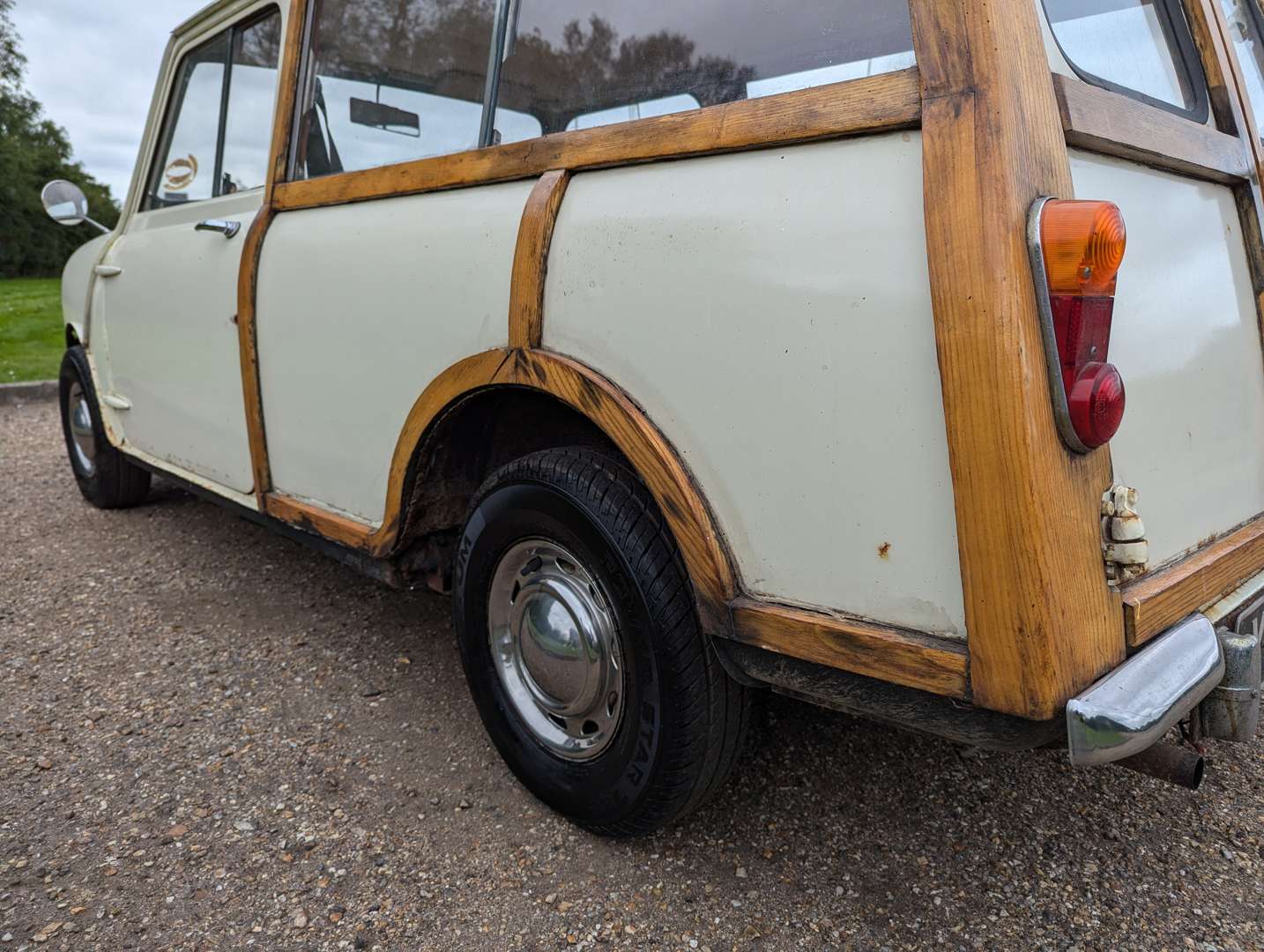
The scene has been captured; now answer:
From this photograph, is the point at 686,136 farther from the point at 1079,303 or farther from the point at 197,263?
the point at 197,263

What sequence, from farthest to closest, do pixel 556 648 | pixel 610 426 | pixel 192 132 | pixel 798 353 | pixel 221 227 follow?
pixel 192 132 → pixel 221 227 → pixel 556 648 → pixel 610 426 → pixel 798 353

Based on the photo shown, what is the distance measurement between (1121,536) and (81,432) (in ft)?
16.6

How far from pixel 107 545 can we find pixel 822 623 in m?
4.02

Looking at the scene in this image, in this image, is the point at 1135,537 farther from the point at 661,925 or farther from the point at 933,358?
the point at 661,925

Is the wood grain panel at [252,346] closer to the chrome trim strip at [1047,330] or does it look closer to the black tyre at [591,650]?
the black tyre at [591,650]

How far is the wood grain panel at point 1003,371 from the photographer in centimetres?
125

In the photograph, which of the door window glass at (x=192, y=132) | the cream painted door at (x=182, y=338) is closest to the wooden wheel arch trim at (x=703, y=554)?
the cream painted door at (x=182, y=338)

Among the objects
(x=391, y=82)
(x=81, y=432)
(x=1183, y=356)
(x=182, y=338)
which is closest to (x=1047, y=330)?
(x=1183, y=356)

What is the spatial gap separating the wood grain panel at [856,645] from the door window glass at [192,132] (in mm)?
2847

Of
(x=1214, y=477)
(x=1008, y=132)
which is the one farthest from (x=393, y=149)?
(x=1214, y=477)

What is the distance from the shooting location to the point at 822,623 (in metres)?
1.52

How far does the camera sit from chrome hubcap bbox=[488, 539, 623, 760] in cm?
198

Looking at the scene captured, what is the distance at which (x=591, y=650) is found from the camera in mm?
1984

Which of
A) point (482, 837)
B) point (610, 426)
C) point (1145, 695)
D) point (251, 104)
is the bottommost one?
point (482, 837)
